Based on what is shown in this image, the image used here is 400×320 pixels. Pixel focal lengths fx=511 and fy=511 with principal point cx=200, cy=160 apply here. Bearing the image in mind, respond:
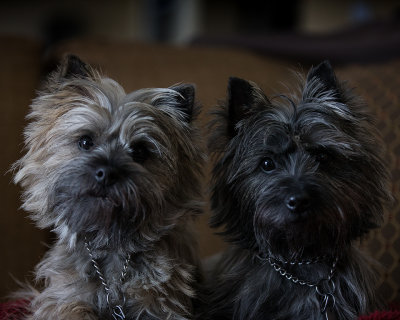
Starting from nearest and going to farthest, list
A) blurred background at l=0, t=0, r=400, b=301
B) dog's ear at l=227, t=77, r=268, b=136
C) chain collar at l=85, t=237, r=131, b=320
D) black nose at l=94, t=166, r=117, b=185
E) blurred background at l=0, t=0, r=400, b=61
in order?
black nose at l=94, t=166, r=117, b=185 → chain collar at l=85, t=237, r=131, b=320 → dog's ear at l=227, t=77, r=268, b=136 → blurred background at l=0, t=0, r=400, b=301 → blurred background at l=0, t=0, r=400, b=61

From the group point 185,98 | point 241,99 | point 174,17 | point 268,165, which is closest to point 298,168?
point 268,165

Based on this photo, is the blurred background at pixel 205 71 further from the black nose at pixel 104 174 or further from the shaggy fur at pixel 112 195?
the black nose at pixel 104 174

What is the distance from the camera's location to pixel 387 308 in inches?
71.7

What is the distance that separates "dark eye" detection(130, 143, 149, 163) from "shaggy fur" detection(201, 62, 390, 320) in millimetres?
291

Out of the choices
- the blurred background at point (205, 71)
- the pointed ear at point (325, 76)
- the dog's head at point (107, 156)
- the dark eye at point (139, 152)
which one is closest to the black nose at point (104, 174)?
the dog's head at point (107, 156)

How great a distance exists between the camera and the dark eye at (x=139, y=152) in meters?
1.61

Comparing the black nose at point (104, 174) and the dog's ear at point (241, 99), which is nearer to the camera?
the black nose at point (104, 174)

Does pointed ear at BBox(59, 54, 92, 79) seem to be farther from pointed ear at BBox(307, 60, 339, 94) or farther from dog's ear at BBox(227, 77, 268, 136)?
pointed ear at BBox(307, 60, 339, 94)

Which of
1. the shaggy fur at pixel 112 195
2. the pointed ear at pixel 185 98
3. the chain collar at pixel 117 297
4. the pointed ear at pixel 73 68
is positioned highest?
the pointed ear at pixel 73 68

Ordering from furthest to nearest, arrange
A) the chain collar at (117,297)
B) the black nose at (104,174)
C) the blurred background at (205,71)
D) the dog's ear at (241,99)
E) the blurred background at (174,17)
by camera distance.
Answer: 1. the blurred background at (174,17)
2. the blurred background at (205,71)
3. the dog's ear at (241,99)
4. the chain collar at (117,297)
5. the black nose at (104,174)

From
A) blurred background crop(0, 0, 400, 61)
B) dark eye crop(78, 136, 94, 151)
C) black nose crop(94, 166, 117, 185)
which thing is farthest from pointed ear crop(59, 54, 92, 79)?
blurred background crop(0, 0, 400, 61)

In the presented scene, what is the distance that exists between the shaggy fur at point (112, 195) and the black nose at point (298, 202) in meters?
0.36

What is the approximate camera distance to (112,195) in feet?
4.83

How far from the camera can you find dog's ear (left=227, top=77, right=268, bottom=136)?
1.72 meters
